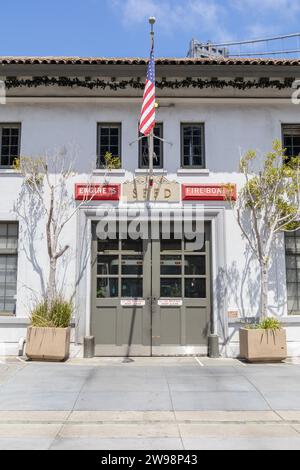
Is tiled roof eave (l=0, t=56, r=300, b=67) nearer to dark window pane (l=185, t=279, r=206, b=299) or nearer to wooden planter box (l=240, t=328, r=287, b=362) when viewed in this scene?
dark window pane (l=185, t=279, r=206, b=299)

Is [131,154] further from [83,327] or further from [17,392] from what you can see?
[17,392]

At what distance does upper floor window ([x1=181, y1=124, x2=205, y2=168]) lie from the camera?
10811 mm

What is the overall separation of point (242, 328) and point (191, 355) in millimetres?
1347

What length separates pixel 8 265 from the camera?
1051 centimetres

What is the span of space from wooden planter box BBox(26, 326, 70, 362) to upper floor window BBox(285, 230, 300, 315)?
5044 mm

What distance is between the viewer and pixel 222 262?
10.4 m

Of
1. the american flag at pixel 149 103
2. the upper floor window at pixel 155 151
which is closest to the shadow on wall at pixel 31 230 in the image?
the upper floor window at pixel 155 151

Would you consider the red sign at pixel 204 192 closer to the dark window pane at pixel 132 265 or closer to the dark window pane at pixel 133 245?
the dark window pane at pixel 133 245

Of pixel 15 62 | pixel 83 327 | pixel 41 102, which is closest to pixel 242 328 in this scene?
pixel 83 327

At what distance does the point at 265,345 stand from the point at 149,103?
546cm

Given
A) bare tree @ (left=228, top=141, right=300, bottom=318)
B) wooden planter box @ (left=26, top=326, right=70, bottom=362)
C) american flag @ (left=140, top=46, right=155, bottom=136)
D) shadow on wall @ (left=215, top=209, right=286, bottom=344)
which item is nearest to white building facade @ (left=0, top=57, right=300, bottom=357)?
shadow on wall @ (left=215, top=209, right=286, bottom=344)

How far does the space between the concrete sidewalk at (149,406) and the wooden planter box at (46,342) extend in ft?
0.84
